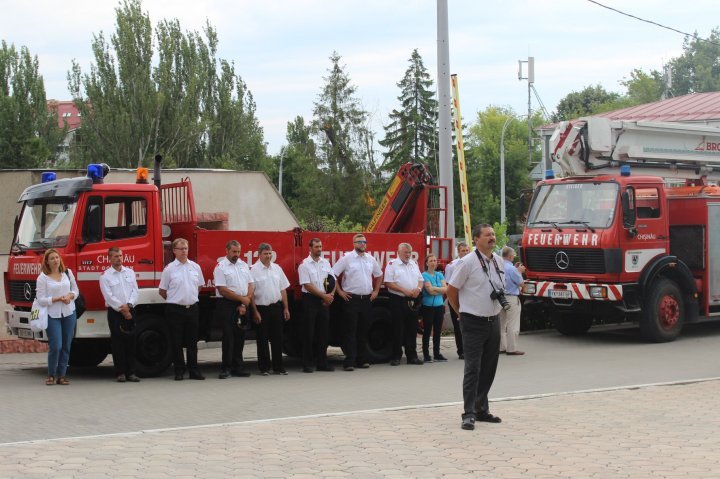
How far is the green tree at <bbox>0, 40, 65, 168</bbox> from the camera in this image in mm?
44875

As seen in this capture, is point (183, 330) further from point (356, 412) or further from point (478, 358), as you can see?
point (478, 358)

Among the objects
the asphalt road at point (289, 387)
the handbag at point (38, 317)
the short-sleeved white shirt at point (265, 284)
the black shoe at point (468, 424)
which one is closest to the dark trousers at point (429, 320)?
the asphalt road at point (289, 387)

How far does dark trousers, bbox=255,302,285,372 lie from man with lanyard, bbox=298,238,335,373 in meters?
0.42

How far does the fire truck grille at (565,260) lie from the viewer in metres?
17.0

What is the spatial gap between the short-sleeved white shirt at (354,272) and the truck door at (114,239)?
8.38 feet

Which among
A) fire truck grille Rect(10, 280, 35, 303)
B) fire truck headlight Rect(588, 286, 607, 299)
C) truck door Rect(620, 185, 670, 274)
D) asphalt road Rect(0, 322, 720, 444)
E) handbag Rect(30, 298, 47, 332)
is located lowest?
asphalt road Rect(0, 322, 720, 444)

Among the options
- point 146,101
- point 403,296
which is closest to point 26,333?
point 403,296

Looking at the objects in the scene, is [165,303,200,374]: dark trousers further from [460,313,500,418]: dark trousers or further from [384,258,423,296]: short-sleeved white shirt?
[460,313,500,418]: dark trousers

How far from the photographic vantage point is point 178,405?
35.8 feet

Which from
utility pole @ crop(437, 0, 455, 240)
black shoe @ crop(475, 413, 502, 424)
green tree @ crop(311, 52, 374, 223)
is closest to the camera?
black shoe @ crop(475, 413, 502, 424)

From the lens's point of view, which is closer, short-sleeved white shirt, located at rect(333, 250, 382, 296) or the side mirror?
short-sleeved white shirt, located at rect(333, 250, 382, 296)

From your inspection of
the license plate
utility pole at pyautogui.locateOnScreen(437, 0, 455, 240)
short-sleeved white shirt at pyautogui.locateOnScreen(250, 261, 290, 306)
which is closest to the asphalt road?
the license plate

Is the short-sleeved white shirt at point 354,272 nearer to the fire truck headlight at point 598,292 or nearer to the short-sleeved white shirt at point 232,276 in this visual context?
the short-sleeved white shirt at point 232,276

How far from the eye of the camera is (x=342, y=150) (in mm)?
57375
